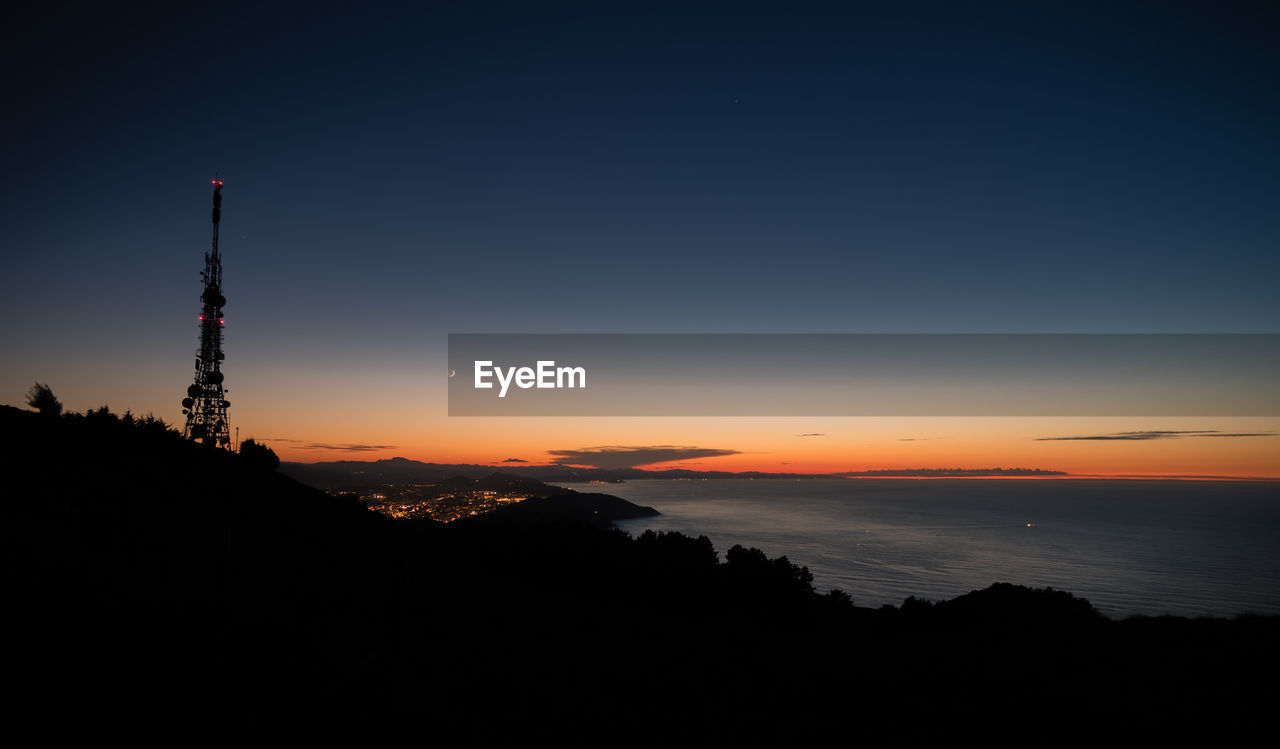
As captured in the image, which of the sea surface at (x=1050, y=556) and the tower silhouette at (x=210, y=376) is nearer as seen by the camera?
the tower silhouette at (x=210, y=376)

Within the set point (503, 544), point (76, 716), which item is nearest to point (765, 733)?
point (76, 716)

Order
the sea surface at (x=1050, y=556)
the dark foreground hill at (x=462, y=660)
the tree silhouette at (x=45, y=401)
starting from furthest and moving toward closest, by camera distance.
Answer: the sea surface at (x=1050, y=556), the tree silhouette at (x=45, y=401), the dark foreground hill at (x=462, y=660)

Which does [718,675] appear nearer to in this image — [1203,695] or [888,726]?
[888,726]

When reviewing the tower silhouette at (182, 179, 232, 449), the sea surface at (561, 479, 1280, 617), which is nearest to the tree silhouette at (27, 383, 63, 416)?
the tower silhouette at (182, 179, 232, 449)

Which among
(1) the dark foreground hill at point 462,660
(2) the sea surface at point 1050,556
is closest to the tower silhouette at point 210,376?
(1) the dark foreground hill at point 462,660

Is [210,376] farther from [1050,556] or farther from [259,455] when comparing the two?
[1050,556]

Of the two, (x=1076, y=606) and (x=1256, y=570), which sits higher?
(x=1076, y=606)

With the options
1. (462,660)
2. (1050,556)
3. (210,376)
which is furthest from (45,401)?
(1050,556)

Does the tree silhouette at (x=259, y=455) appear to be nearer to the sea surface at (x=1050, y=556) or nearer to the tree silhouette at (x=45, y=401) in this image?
the tree silhouette at (x=45, y=401)
